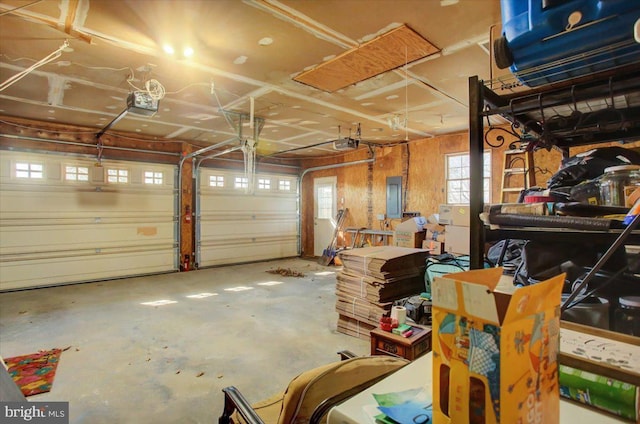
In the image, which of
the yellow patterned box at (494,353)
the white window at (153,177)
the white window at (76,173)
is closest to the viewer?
the yellow patterned box at (494,353)

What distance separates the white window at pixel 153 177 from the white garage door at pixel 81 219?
0.06 ft

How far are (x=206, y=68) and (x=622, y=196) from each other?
345 centimetres

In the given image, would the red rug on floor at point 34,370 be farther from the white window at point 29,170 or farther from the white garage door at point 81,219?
the white window at point 29,170

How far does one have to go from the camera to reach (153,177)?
6922 millimetres

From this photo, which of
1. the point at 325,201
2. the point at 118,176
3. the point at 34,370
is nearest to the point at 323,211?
the point at 325,201

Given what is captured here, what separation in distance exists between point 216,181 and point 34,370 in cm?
556

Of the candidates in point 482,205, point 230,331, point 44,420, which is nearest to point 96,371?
point 44,420

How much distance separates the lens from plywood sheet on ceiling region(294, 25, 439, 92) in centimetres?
266

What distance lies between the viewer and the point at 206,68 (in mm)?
3275

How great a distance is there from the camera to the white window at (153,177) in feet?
22.4

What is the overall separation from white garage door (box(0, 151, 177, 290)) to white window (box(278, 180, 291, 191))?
2.90 m

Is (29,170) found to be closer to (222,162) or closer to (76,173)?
(76,173)

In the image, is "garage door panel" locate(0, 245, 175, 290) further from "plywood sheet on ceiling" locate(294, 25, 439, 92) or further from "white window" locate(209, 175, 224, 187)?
"plywood sheet on ceiling" locate(294, 25, 439, 92)

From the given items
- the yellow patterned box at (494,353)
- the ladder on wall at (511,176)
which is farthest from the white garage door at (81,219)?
the yellow patterned box at (494,353)
